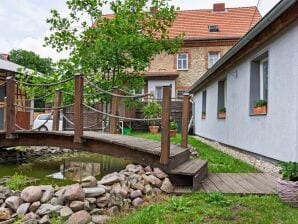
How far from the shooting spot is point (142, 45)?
11.4 m

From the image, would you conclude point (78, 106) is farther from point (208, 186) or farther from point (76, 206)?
point (76, 206)

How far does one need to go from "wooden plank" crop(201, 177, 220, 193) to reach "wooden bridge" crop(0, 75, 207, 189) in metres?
0.09

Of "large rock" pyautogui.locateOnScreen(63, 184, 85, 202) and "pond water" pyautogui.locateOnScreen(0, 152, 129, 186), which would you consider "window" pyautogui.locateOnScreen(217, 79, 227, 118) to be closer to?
"pond water" pyautogui.locateOnScreen(0, 152, 129, 186)

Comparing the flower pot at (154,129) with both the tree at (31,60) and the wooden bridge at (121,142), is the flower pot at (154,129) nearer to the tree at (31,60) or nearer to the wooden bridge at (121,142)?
the wooden bridge at (121,142)

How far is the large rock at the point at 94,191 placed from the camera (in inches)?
152

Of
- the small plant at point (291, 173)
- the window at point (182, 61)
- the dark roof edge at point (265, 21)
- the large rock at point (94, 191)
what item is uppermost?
the window at point (182, 61)

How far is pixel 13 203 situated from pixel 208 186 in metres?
2.51

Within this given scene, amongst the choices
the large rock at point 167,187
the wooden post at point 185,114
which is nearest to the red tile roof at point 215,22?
the wooden post at point 185,114

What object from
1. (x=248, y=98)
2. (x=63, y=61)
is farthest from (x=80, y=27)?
(x=248, y=98)

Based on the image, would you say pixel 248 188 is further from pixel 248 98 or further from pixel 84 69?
pixel 84 69

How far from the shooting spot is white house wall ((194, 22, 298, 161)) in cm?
593

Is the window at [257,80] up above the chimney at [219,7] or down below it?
below

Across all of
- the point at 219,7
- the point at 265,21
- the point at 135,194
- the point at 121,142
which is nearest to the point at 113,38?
the point at 265,21

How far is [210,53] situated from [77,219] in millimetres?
21453
